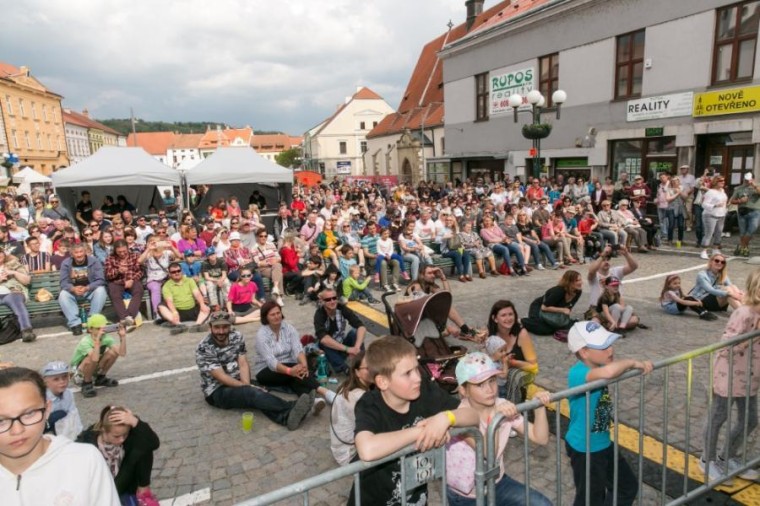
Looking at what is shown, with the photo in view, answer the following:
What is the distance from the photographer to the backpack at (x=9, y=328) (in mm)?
8173

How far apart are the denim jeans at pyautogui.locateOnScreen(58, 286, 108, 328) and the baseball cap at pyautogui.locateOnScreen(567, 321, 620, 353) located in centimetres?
854

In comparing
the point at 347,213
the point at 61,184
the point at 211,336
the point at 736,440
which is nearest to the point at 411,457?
the point at 736,440

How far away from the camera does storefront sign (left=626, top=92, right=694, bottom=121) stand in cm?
1638

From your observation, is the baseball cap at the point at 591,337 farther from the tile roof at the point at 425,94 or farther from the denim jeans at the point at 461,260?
the tile roof at the point at 425,94

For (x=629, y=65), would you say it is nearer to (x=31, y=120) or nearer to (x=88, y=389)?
(x=88, y=389)

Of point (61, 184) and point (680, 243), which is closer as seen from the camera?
point (680, 243)

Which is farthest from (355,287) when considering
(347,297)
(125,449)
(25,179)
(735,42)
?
(25,179)

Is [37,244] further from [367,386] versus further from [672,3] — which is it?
[672,3]

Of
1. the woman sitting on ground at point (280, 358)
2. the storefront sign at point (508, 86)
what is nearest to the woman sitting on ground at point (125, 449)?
the woman sitting on ground at point (280, 358)

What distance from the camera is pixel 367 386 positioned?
3.95 meters

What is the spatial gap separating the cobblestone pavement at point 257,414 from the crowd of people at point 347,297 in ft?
0.82

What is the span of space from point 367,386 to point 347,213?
38.1 ft

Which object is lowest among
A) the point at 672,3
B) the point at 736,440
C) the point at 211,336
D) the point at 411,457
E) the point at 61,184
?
the point at 736,440

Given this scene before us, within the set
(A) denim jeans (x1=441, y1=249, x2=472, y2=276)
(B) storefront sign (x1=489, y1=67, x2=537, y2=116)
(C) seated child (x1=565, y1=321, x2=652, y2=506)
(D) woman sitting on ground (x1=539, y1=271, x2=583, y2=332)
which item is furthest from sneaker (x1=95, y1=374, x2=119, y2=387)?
(B) storefront sign (x1=489, y1=67, x2=537, y2=116)
